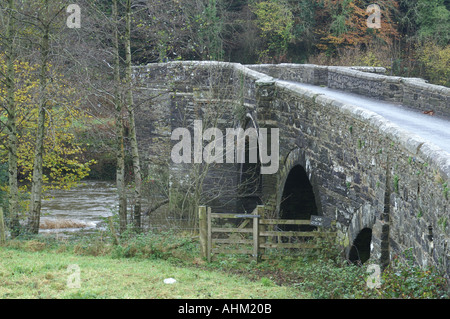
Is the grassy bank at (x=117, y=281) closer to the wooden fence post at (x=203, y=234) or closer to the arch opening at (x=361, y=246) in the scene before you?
the wooden fence post at (x=203, y=234)

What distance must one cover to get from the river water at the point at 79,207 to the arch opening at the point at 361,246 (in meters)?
12.3

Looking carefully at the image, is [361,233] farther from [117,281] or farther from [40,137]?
[40,137]

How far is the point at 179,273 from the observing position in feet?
34.3

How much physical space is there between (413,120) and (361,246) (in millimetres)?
3470

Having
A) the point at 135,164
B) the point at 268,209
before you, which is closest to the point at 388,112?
the point at 268,209

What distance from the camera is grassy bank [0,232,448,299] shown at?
7.84 metres

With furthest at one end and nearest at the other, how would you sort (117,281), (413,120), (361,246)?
(413,120) < (361,246) < (117,281)

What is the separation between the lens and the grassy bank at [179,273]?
7.84m

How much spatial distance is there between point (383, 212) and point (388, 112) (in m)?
5.68

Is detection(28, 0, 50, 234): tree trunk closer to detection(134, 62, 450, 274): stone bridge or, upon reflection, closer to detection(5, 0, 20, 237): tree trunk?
detection(5, 0, 20, 237): tree trunk
